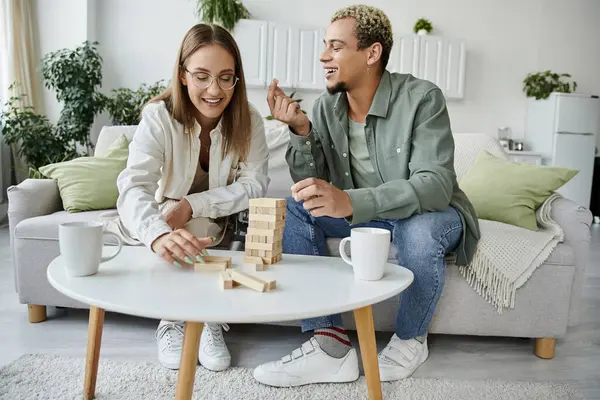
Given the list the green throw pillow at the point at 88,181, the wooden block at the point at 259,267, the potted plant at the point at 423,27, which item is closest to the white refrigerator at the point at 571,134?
the potted plant at the point at 423,27

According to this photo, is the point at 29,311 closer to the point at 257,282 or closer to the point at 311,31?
the point at 257,282

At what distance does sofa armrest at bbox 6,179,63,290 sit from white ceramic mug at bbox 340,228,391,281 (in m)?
1.38

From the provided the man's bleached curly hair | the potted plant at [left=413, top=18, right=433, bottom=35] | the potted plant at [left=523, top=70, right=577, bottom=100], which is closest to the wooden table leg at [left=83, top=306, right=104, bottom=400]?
the man's bleached curly hair

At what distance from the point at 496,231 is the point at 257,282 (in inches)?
44.2

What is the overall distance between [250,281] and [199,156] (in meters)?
0.86

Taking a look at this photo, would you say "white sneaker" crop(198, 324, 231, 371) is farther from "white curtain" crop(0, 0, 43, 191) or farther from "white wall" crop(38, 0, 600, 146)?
"white wall" crop(38, 0, 600, 146)

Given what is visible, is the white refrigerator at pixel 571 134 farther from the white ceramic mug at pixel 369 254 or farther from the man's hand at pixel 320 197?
the white ceramic mug at pixel 369 254

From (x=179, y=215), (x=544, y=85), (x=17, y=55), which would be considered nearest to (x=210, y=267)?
(x=179, y=215)

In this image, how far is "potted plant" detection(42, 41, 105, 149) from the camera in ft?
14.0

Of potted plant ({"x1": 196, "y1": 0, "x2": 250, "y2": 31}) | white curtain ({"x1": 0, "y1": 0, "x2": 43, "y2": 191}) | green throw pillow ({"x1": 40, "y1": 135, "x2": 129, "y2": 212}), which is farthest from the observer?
potted plant ({"x1": 196, "y1": 0, "x2": 250, "y2": 31})

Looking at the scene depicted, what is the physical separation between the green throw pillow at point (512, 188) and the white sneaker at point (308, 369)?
2.87 ft

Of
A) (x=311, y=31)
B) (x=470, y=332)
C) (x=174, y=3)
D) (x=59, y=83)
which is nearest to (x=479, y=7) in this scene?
(x=311, y=31)

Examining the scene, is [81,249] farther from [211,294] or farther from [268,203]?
[268,203]

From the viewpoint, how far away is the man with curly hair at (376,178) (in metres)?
1.56
